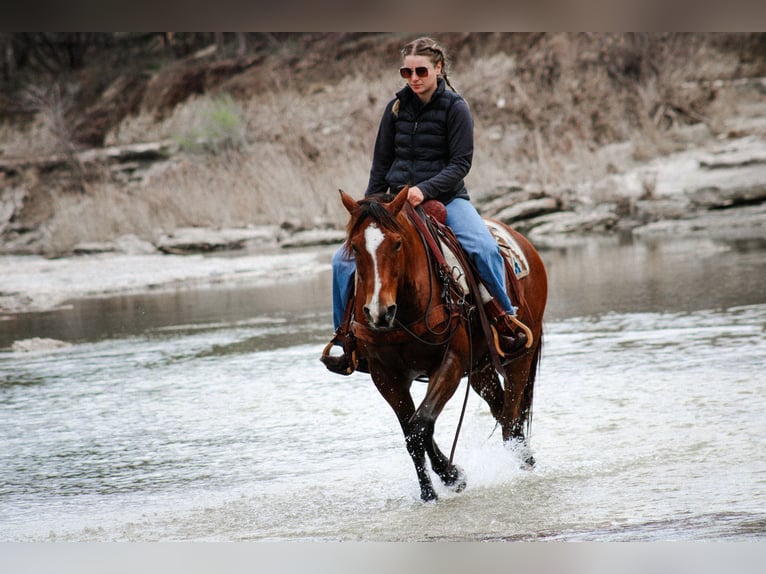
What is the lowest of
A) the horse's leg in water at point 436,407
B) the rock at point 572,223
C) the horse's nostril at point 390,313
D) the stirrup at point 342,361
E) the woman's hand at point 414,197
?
the rock at point 572,223

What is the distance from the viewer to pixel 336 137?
2408 centimetres

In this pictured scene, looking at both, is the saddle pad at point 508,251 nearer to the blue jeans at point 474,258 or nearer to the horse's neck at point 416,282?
the blue jeans at point 474,258

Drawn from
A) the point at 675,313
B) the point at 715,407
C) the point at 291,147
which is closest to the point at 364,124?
the point at 291,147

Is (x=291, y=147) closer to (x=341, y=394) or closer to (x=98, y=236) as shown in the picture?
(x=98, y=236)

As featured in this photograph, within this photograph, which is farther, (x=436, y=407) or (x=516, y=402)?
(x=516, y=402)

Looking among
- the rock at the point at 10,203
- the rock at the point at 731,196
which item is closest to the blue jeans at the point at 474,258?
the rock at the point at 731,196

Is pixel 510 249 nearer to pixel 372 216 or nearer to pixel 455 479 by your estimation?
pixel 455 479

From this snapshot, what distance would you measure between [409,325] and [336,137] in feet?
63.1

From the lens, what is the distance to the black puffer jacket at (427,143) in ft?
18.5

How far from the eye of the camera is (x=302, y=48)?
26406 mm

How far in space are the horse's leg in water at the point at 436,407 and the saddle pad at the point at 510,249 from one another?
935mm

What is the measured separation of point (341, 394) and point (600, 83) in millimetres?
17545

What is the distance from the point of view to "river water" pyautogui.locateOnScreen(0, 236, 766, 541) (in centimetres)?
539

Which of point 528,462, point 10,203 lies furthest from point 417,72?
point 10,203
